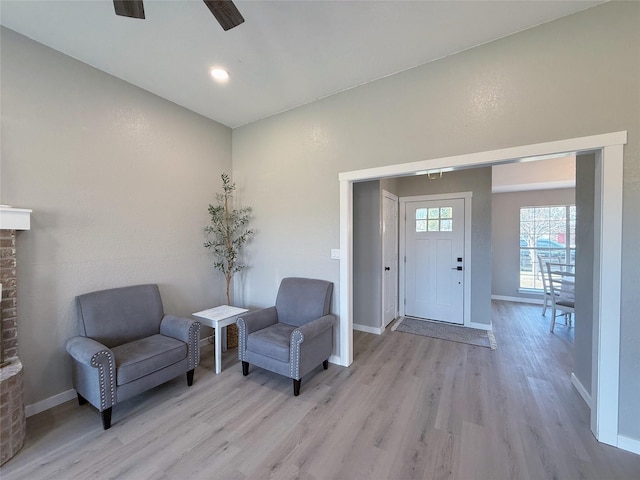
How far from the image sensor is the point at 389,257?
4.29 meters

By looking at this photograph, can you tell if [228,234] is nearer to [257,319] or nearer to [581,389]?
[257,319]

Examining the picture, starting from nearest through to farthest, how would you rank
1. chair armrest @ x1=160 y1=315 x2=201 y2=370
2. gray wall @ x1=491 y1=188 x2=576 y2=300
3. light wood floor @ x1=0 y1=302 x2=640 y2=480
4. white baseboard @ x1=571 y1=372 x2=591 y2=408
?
1. light wood floor @ x1=0 y1=302 x2=640 y2=480
2. white baseboard @ x1=571 y1=372 x2=591 y2=408
3. chair armrest @ x1=160 y1=315 x2=201 y2=370
4. gray wall @ x1=491 y1=188 x2=576 y2=300

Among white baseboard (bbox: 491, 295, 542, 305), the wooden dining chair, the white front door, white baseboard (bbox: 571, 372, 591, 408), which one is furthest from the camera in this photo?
white baseboard (bbox: 491, 295, 542, 305)

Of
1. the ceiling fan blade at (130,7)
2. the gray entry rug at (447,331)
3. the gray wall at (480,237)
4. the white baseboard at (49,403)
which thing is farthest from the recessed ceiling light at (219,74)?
the gray entry rug at (447,331)

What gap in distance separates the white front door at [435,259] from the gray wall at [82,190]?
3461 millimetres

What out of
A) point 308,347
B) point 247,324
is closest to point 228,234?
point 247,324

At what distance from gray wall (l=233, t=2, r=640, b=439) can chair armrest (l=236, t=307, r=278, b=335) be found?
46 centimetres

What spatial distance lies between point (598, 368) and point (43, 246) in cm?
434

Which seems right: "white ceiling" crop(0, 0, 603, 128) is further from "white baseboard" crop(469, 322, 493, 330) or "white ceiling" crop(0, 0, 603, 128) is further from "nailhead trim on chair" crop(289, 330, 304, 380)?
"white baseboard" crop(469, 322, 493, 330)

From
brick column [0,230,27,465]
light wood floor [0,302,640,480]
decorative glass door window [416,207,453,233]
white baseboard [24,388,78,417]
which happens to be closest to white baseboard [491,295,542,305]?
decorative glass door window [416,207,453,233]

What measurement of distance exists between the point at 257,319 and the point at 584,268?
3158 millimetres

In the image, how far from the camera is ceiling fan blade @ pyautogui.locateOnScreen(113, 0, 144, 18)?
51.8 inches

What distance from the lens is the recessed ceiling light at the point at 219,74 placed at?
2.52m

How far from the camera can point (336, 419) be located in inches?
82.6
